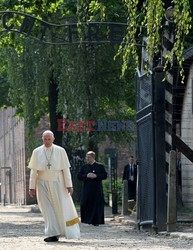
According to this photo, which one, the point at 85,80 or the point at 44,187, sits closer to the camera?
the point at 44,187

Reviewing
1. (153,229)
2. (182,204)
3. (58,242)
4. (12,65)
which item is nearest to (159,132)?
(153,229)

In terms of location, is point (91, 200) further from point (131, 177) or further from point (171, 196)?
point (131, 177)

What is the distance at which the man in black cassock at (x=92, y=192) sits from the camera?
26.4m

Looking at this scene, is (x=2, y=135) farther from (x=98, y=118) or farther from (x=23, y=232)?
(x=23, y=232)

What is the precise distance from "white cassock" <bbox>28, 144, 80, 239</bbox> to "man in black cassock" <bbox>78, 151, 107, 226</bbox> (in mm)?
7450

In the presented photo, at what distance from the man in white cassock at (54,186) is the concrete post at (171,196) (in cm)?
217

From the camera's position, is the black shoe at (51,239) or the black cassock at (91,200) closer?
the black shoe at (51,239)

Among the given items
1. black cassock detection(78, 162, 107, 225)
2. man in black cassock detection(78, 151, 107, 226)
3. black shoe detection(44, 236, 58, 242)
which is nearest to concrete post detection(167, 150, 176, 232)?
black shoe detection(44, 236, 58, 242)

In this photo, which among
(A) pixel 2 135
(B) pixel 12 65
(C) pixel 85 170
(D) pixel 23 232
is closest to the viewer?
(D) pixel 23 232

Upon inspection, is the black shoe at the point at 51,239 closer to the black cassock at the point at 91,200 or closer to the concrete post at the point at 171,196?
the concrete post at the point at 171,196

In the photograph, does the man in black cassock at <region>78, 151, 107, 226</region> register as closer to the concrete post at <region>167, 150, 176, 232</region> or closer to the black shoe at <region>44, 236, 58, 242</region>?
the concrete post at <region>167, 150, 176, 232</region>

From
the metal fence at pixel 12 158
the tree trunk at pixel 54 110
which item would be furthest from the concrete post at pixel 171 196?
the metal fence at pixel 12 158

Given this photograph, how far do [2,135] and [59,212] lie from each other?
201 ft

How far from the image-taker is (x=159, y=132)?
20719 millimetres
